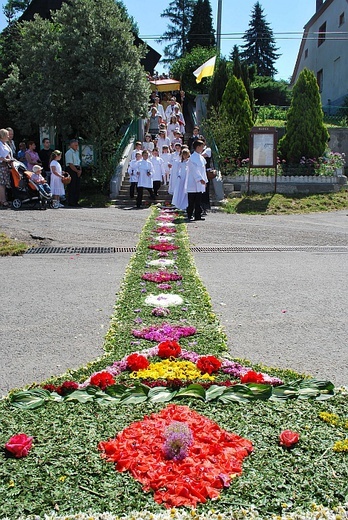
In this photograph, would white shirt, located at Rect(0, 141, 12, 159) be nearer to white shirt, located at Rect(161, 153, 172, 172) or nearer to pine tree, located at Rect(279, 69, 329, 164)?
white shirt, located at Rect(161, 153, 172, 172)

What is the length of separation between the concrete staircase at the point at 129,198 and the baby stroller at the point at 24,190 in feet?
8.65

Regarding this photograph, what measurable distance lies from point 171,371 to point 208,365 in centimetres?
29

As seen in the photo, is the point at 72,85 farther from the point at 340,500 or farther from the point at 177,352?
the point at 340,500

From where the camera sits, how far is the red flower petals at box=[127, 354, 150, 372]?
14.7ft

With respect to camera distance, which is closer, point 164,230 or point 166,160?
point 164,230

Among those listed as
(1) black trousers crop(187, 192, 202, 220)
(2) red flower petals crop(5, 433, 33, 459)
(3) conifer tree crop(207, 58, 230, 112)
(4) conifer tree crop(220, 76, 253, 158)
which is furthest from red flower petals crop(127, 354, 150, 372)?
(3) conifer tree crop(207, 58, 230, 112)

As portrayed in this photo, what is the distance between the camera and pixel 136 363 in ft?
14.7

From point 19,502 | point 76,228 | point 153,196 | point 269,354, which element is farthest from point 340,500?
point 153,196

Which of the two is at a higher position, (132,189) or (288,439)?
(132,189)

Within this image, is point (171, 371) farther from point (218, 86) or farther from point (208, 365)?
point (218, 86)

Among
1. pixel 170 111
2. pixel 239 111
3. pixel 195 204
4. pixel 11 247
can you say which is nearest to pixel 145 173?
pixel 195 204

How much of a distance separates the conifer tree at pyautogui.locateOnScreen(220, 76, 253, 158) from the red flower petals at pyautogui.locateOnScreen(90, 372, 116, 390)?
17.1m

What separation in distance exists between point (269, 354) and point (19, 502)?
2.66 m

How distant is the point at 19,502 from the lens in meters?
2.82
